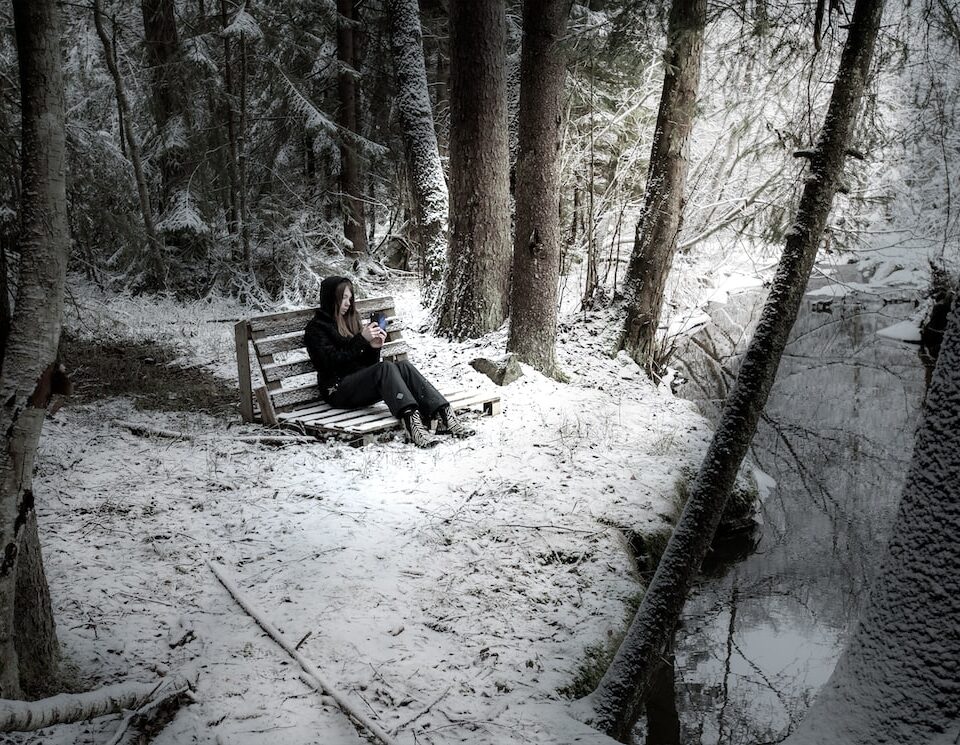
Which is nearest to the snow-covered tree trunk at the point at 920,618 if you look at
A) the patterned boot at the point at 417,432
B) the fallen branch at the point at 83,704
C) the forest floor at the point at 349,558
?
the forest floor at the point at 349,558

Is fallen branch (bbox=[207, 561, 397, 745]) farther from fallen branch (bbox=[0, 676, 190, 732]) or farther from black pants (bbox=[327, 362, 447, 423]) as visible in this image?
black pants (bbox=[327, 362, 447, 423])

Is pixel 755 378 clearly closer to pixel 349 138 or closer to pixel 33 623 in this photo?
pixel 33 623

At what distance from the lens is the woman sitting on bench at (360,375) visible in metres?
6.38

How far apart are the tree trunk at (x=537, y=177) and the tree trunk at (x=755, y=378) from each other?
428 centimetres

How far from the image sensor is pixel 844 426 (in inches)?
384

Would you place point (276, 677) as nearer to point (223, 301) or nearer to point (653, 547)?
point (653, 547)

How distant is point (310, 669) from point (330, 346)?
11.9ft

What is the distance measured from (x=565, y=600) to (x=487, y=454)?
2.11 metres

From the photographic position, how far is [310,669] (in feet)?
11.2

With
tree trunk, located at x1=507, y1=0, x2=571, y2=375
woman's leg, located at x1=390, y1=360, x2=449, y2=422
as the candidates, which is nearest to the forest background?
tree trunk, located at x1=507, y1=0, x2=571, y2=375

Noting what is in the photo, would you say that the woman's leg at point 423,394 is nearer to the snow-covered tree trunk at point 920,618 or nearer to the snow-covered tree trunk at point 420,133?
the snow-covered tree trunk at point 920,618

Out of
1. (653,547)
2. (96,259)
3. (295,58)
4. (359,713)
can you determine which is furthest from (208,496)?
(295,58)

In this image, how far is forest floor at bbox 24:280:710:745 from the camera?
3.34 metres

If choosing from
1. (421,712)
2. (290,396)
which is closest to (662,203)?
(290,396)
